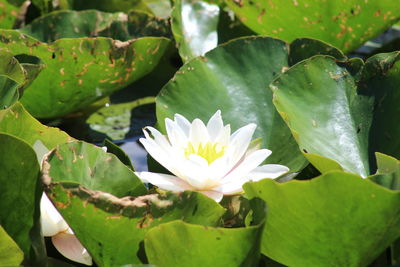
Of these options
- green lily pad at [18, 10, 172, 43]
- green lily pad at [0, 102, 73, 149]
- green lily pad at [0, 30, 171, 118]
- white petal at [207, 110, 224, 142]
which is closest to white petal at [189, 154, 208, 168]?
white petal at [207, 110, 224, 142]

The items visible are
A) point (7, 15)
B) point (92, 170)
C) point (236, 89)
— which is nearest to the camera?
point (92, 170)

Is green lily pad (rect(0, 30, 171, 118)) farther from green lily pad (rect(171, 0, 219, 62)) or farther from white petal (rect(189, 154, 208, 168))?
white petal (rect(189, 154, 208, 168))

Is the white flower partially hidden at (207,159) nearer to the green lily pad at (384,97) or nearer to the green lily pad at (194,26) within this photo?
the green lily pad at (384,97)

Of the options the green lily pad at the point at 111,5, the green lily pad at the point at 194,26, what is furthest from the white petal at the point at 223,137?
the green lily pad at the point at 111,5

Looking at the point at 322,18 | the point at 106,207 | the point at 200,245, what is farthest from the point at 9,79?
the point at 322,18

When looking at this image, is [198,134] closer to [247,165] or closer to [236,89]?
[247,165]

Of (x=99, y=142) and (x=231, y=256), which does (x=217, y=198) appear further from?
(x=99, y=142)

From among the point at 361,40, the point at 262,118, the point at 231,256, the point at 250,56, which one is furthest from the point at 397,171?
the point at 361,40
